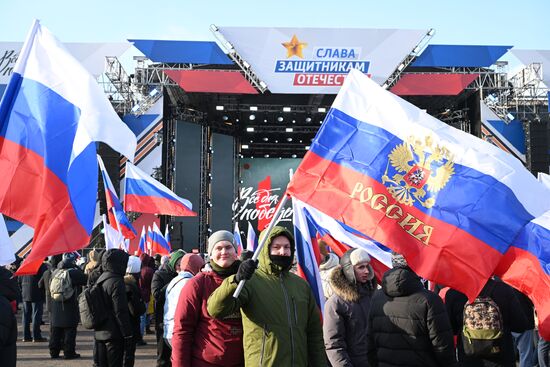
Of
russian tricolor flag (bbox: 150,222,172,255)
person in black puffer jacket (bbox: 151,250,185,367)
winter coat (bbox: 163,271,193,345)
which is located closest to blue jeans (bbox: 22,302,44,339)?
person in black puffer jacket (bbox: 151,250,185,367)

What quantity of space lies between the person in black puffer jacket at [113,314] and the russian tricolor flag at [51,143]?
5.11 feet

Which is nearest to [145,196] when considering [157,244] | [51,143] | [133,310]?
[157,244]

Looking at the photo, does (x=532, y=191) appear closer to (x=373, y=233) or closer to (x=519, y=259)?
(x=519, y=259)

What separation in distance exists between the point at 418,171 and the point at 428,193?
164mm

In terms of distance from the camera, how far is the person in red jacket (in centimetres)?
342

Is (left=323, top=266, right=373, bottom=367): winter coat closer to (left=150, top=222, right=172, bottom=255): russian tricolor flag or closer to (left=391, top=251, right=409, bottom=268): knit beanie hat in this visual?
(left=391, top=251, right=409, bottom=268): knit beanie hat

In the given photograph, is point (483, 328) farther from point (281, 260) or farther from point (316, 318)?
point (281, 260)

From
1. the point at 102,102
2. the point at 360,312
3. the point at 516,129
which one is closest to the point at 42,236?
the point at 102,102

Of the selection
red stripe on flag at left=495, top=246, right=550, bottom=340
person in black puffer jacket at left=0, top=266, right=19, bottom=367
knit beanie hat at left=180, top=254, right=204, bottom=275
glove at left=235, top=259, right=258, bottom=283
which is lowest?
person in black puffer jacket at left=0, top=266, right=19, bottom=367

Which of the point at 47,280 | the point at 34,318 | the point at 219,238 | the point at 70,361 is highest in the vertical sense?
the point at 219,238

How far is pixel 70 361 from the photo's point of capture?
8.38 meters

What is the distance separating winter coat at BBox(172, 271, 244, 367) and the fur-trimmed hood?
0.92m

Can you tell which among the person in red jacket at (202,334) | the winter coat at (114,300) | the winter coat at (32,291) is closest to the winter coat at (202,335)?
the person in red jacket at (202,334)

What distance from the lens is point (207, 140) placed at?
25516 mm
